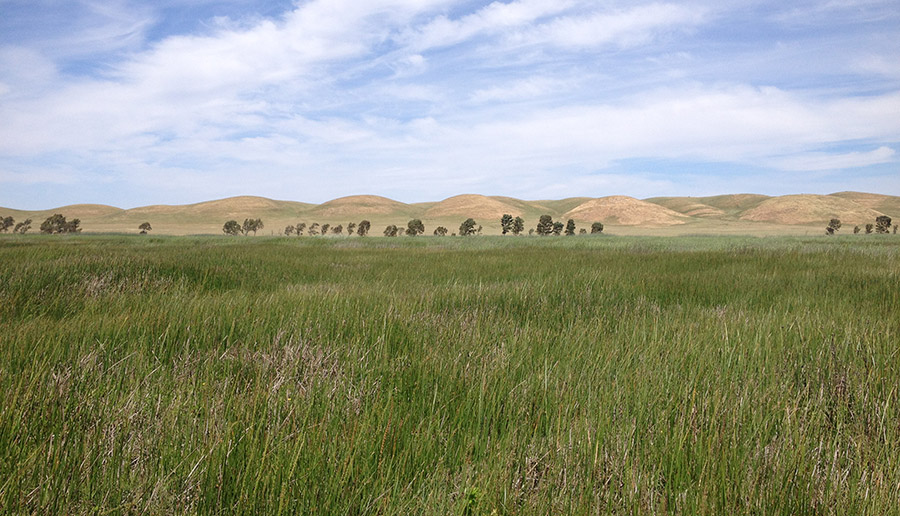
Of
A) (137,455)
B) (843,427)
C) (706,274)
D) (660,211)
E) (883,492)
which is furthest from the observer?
(660,211)

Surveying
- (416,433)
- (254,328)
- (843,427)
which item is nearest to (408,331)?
(254,328)

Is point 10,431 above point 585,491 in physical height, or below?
above

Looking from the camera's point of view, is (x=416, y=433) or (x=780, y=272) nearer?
(x=416, y=433)

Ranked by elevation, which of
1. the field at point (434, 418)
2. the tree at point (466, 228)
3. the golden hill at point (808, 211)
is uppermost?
the golden hill at point (808, 211)

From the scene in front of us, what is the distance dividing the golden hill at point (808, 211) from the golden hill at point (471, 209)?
66863 mm

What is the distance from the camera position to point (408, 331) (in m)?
3.92

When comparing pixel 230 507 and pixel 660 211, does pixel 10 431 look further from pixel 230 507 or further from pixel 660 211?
pixel 660 211

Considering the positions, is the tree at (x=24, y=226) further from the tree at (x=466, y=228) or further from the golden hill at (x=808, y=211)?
the golden hill at (x=808, y=211)

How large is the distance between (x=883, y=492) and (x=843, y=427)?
1.09m

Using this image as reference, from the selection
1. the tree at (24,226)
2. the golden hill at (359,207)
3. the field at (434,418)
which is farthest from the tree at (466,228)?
the golden hill at (359,207)

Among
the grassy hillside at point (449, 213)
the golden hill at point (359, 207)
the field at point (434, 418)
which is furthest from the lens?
the golden hill at point (359, 207)

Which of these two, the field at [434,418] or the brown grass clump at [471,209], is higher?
the brown grass clump at [471,209]

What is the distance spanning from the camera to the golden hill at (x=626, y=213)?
120688 millimetres

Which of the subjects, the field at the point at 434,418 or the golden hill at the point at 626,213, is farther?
the golden hill at the point at 626,213
